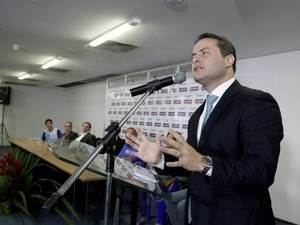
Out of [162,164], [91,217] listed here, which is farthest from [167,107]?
[162,164]

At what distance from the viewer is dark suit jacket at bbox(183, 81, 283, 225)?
2.48 ft

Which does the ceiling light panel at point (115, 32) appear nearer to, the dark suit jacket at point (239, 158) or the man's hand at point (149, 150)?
the dark suit jacket at point (239, 158)

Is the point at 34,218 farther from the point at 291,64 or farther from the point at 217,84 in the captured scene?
the point at 291,64

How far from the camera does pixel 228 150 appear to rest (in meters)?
0.93

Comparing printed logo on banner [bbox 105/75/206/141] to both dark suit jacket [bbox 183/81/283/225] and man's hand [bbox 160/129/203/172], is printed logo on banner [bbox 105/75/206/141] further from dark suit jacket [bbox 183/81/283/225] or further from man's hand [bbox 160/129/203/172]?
man's hand [bbox 160/129/203/172]

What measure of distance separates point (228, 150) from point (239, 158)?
6cm

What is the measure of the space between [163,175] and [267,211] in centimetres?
45

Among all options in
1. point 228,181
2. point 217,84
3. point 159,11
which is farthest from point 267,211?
point 159,11

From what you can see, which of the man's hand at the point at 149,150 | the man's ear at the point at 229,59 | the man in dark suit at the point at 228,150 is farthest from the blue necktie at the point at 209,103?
the man's hand at the point at 149,150

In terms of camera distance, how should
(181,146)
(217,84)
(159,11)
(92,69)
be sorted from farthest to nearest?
(92,69) < (159,11) < (217,84) < (181,146)

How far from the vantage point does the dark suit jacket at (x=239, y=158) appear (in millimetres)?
757

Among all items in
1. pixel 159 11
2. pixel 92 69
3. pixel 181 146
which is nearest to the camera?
pixel 181 146

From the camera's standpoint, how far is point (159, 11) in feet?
8.72

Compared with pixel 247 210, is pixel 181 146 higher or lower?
higher
